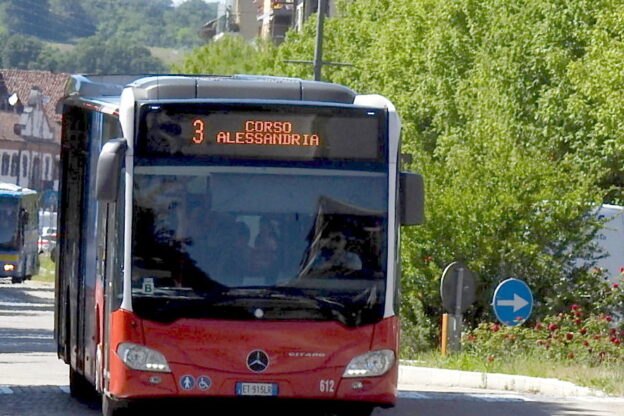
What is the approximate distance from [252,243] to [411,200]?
1359mm

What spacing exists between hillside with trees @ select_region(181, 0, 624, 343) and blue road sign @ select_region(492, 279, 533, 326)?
140 inches

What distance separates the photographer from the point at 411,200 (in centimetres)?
1493

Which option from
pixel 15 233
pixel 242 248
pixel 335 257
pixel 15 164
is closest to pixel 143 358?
pixel 242 248

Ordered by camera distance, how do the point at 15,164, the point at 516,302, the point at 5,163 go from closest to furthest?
the point at 516,302, the point at 5,163, the point at 15,164

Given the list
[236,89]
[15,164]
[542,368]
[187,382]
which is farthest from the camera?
[15,164]

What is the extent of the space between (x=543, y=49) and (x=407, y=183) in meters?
29.5

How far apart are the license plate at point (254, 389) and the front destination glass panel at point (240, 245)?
0.51 m

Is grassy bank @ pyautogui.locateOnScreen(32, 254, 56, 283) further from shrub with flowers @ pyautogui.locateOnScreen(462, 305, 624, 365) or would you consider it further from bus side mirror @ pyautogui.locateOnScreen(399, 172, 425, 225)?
bus side mirror @ pyautogui.locateOnScreen(399, 172, 425, 225)

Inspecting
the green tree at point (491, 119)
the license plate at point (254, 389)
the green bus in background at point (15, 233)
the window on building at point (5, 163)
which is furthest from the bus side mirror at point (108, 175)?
the window on building at point (5, 163)

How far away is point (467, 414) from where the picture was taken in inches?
677

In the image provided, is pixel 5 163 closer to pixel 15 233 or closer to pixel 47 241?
pixel 47 241

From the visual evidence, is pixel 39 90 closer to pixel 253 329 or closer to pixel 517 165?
pixel 517 165

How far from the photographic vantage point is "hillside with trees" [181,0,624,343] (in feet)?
93.4

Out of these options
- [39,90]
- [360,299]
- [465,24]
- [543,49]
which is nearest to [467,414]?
[360,299]
